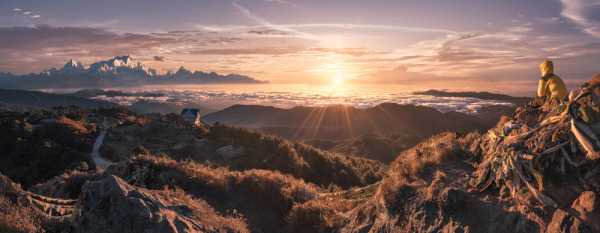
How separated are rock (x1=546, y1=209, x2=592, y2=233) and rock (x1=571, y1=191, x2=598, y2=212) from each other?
29 centimetres

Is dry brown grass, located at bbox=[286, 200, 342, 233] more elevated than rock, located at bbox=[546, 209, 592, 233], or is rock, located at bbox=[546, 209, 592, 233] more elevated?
rock, located at bbox=[546, 209, 592, 233]

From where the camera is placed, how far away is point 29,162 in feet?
127

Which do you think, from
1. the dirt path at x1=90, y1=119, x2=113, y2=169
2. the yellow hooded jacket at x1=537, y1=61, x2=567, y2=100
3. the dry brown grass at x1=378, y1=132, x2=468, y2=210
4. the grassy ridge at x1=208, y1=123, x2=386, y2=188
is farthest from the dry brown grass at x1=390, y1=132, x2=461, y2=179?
the dirt path at x1=90, y1=119, x2=113, y2=169

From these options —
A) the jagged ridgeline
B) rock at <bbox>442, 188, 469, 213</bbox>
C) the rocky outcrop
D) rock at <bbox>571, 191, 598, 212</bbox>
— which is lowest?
the rocky outcrop

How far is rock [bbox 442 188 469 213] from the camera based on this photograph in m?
6.54

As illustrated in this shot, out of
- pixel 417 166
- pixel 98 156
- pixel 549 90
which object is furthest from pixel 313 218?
pixel 98 156

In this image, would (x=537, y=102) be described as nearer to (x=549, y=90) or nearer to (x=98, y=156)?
(x=549, y=90)

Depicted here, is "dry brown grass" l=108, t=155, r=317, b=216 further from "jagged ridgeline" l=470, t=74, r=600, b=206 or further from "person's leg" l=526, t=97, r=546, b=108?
"person's leg" l=526, t=97, r=546, b=108

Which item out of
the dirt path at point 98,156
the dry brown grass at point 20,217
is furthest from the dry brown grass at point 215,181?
the dirt path at point 98,156

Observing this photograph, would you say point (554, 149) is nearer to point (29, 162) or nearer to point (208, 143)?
point (208, 143)

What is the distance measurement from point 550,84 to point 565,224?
4.26 meters

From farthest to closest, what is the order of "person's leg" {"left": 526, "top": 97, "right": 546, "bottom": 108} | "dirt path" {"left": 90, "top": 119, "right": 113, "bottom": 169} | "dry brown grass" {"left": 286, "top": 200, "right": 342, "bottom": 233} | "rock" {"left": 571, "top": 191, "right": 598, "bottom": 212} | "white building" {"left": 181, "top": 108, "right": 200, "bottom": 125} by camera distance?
"white building" {"left": 181, "top": 108, "right": 200, "bottom": 125} → "dirt path" {"left": 90, "top": 119, "right": 113, "bottom": 169} → "dry brown grass" {"left": 286, "top": 200, "right": 342, "bottom": 233} → "person's leg" {"left": 526, "top": 97, "right": 546, "bottom": 108} → "rock" {"left": 571, "top": 191, "right": 598, "bottom": 212}

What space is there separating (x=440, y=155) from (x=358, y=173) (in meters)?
28.0

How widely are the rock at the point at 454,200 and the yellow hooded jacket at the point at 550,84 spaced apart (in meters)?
3.46
